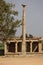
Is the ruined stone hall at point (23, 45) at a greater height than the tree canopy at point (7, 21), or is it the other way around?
the tree canopy at point (7, 21)

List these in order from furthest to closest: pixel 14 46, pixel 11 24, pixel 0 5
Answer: pixel 14 46, pixel 11 24, pixel 0 5

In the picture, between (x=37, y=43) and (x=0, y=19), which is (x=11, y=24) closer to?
(x=0, y=19)

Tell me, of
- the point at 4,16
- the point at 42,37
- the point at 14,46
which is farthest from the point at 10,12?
the point at 14,46

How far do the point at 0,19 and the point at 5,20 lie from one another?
0.93 meters

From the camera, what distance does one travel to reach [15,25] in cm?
2597

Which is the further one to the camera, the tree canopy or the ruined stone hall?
the ruined stone hall
